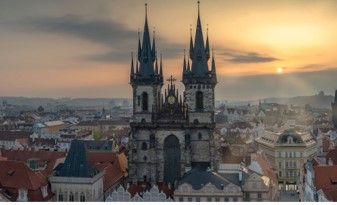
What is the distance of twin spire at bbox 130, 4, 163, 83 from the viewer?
2080cm

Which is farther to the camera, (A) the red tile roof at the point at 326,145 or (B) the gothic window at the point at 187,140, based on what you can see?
(A) the red tile roof at the point at 326,145

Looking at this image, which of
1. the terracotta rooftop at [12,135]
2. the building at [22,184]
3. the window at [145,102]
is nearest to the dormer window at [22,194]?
the building at [22,184]

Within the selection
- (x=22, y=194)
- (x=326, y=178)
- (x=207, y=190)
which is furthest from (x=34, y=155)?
(x=326, y=178)

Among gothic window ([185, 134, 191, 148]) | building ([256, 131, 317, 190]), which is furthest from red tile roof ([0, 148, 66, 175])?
building ([256, 131, 317, 190])

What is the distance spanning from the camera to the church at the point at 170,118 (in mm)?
20297

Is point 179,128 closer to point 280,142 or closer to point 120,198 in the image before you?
point 120,198

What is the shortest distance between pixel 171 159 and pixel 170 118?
68.9 inches

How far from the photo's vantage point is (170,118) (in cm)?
2059

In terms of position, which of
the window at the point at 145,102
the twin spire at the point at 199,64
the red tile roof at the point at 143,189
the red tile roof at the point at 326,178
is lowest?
the red tile roof at the point at 143,189

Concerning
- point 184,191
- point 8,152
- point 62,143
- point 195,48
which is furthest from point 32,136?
point 184,191

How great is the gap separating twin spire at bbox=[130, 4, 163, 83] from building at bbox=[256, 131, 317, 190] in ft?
29.1

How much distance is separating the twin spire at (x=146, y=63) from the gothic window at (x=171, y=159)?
→ 2674 mm

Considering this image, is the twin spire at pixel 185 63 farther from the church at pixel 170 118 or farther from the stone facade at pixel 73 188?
the stone facade at pixel 73 188

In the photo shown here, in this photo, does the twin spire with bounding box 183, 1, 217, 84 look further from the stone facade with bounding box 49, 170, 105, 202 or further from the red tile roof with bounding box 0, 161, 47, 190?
the red tile roof with bounding box 0, 161, 47, 190
